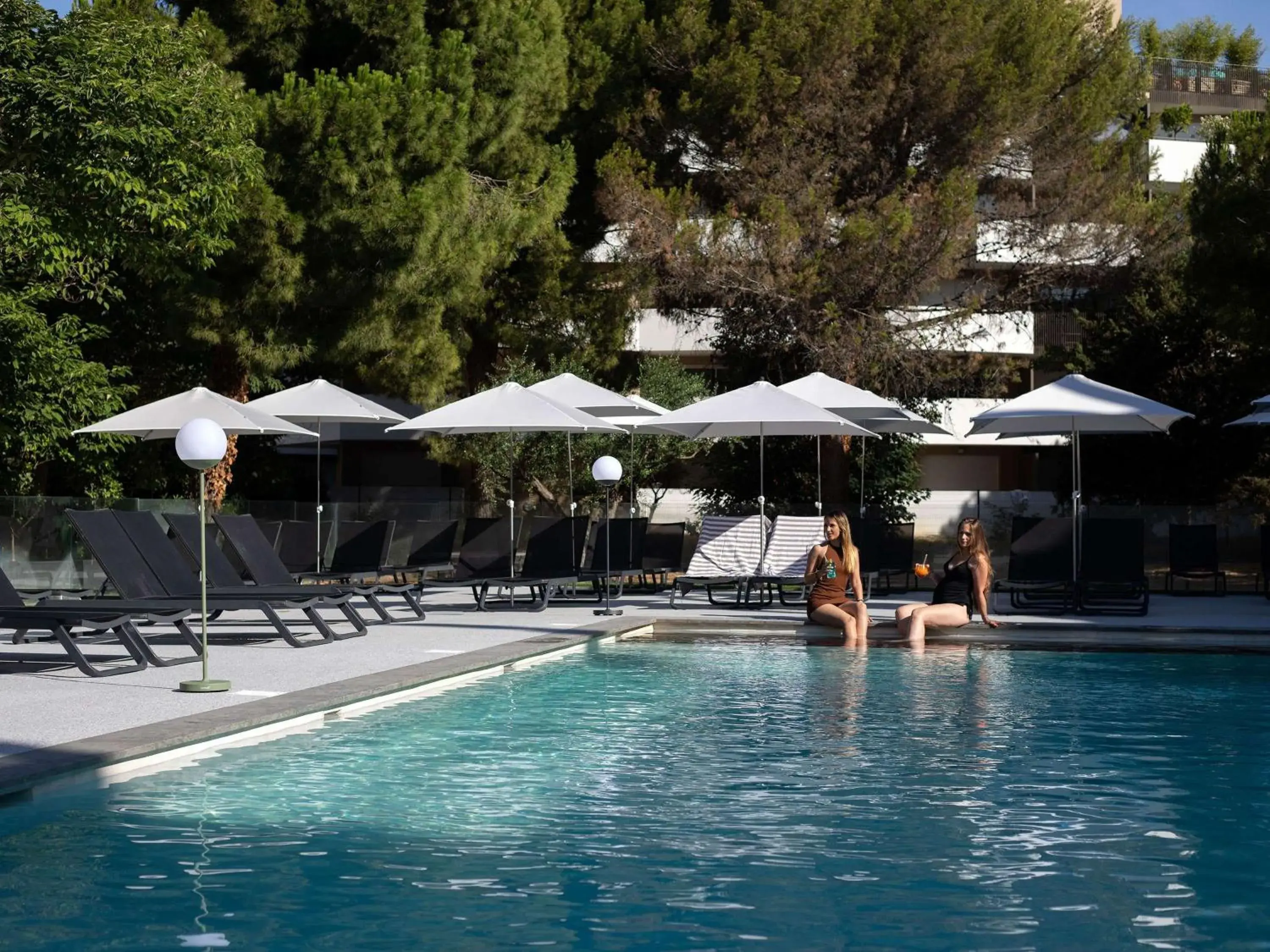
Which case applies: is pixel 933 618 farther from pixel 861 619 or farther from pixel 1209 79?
pixel 1209 79

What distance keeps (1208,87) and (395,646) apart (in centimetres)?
4437

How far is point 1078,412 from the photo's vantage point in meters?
17.1

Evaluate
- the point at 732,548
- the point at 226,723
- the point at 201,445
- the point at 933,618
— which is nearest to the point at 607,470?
the point at 732,548

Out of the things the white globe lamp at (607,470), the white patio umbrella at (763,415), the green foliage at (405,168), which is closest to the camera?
the white globe lamp at (607,470)

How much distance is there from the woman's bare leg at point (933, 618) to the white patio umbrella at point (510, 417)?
4347 mm

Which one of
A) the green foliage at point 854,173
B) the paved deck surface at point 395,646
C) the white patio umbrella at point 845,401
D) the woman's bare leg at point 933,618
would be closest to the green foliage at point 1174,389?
the green foliage at point 854,173

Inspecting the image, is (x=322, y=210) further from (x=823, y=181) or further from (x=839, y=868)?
(x=839, y=868)

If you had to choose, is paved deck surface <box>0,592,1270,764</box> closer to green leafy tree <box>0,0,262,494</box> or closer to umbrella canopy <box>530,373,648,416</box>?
umbrella canopy <box>530,373,648,416</box>

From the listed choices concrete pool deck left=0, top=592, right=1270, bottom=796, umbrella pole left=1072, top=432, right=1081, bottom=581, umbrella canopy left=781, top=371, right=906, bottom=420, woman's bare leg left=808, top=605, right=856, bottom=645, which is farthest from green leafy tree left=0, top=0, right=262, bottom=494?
umbrella pole left=1072, top=432, right=1081, bottom=581

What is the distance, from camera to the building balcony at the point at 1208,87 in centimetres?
4956

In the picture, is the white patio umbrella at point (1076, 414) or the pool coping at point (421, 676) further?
the white patio umbrella at point (1076, 414)

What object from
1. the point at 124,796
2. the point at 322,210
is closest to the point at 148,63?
the point at 322,210

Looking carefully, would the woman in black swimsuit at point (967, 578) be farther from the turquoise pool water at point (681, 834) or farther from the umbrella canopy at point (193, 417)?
the umbrella canopy at point (193, 417)

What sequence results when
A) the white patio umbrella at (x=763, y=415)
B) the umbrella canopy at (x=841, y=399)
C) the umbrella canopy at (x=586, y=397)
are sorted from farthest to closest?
the umbrella canopy at (x=586, y=397)
the umbrella canopy at (x=841, y=399)
the white patio umbrella at (x=763, y=415)
